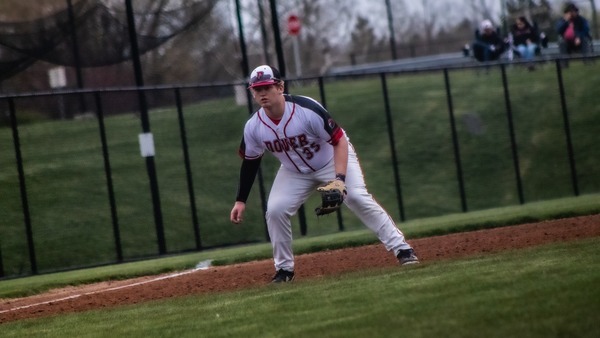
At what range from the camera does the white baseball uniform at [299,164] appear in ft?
33.2

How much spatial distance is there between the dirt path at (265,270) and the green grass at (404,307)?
85 centimetres

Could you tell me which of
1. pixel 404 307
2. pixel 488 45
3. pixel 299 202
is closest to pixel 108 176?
pixel 299 202

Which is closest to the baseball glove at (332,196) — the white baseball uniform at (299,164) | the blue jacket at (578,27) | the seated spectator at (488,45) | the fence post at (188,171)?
the white baseball uniform at (299,164)

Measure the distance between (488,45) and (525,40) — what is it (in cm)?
138

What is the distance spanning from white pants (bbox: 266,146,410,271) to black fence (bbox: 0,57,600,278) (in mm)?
5244

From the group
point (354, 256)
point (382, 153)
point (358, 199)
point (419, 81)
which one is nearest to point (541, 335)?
point (358, 199)

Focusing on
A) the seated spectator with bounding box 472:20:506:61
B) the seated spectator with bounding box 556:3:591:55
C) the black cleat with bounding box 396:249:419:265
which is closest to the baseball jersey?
the black cleat with bounding box 396:249:419:265

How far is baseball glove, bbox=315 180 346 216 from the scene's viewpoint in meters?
9.69

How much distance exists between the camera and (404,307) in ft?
24.2

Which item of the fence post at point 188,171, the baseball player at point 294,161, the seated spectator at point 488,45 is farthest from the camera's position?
the seated spectator at point 488,45

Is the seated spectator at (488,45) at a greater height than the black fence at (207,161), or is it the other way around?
the seated spectator at (488,45)

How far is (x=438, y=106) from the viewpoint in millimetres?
28844

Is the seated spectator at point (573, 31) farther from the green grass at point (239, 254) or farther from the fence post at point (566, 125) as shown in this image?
the green grass at point (239, 254)

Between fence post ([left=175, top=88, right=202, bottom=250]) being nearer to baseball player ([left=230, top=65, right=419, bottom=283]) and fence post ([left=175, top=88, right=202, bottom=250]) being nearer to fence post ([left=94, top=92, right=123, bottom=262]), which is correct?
fence post ([left=94, top=92, right=123, bottom=262])
